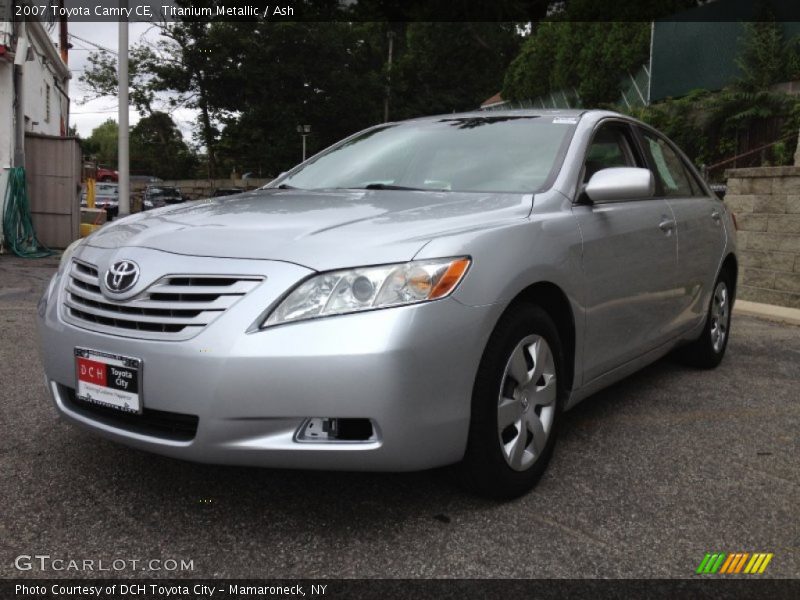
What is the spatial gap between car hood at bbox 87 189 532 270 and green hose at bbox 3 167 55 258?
10377 mm

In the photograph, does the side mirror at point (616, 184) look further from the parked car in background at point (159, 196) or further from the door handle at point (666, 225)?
the parked car in background at point (159, 196)

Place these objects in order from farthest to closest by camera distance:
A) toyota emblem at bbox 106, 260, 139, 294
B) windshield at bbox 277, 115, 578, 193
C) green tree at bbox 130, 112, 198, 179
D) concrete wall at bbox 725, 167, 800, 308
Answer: green tree at bbox 130, 112, 198, 179
concrete wall at bbox 725, 167, 800, 308
windshield at bbox 277, 115, 578, 193
toyota emblem at bbox 106, 260, 139, 294

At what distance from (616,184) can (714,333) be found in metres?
2.20

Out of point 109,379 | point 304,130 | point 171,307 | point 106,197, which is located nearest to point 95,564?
point 109,379

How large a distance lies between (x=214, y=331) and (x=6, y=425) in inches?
71.3

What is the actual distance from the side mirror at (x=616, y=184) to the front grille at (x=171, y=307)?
5.04 feet

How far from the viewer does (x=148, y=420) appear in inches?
101

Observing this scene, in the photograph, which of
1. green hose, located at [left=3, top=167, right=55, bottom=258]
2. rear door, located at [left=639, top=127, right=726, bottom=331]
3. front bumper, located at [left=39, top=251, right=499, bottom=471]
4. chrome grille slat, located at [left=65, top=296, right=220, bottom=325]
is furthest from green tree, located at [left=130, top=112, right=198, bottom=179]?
front bumper, located at [left=39, top=251, right=499, bottom=471]

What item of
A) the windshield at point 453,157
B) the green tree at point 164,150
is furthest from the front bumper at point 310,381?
the green tree at point 164,150

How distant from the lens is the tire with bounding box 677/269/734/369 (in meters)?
4.90

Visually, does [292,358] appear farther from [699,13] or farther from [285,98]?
[285,98]

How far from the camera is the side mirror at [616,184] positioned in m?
3.24

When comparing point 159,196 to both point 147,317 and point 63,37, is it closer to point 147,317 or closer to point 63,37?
point 63,37

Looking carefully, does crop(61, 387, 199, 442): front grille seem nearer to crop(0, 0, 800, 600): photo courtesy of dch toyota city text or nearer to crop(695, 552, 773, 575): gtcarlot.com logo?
crop(0, 0, 800, 600): photo courtesy of dch toyota city text
